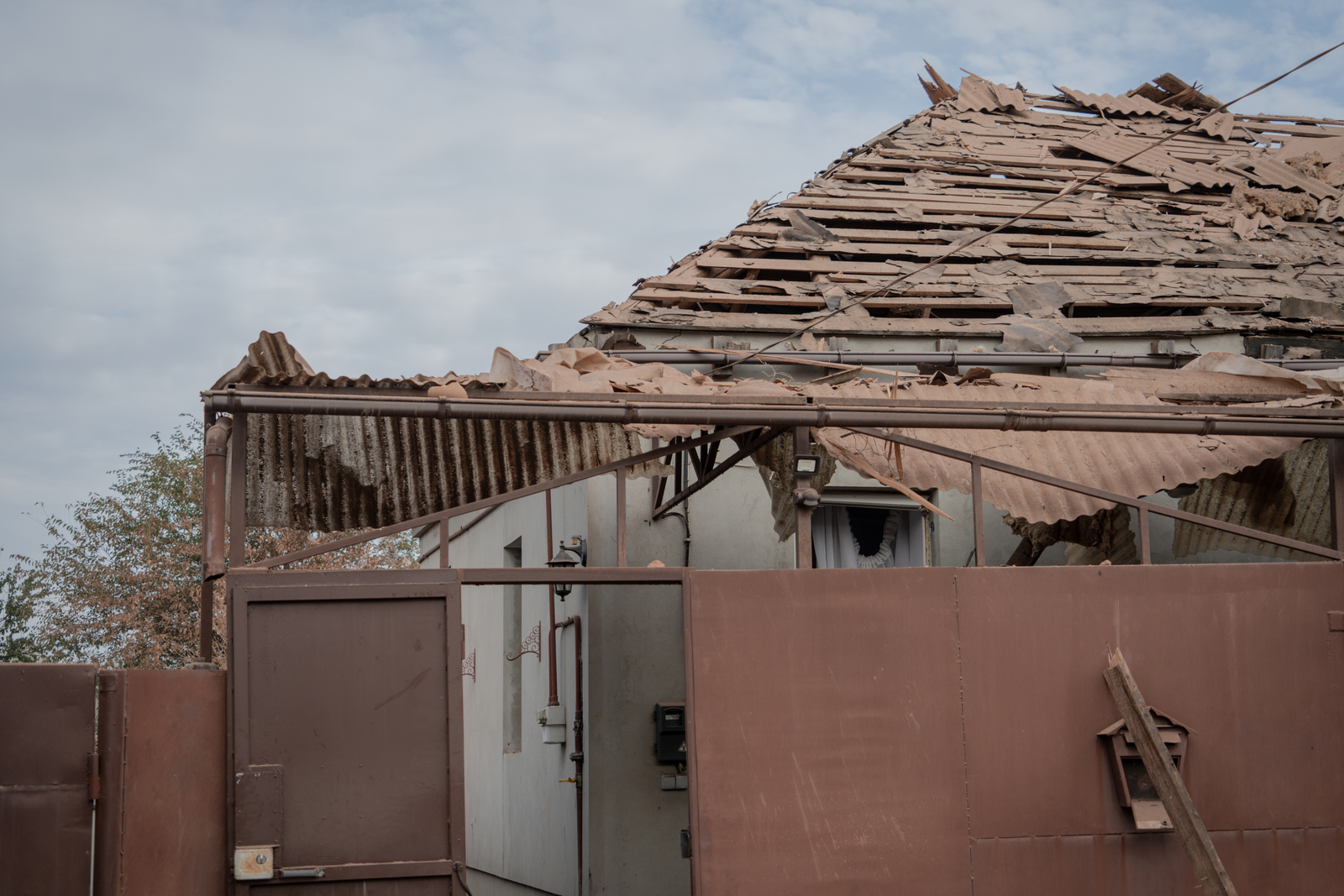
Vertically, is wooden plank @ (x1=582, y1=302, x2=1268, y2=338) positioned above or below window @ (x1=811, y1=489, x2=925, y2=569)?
above

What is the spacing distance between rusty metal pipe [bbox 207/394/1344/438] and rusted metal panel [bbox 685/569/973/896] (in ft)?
3.21

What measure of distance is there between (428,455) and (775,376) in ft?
11.9

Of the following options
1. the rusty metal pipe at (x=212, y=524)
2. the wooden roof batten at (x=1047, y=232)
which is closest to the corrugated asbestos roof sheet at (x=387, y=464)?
the rusty metal pipe at (x=212, y=524)

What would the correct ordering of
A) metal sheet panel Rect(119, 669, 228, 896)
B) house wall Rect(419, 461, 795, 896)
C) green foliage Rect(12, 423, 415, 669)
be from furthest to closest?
green foliage Rect(12, 423, 415, 669), house wall Rect(419, 461, 795, 896), metal sheet panel Rect(119, 669, 228, 896)

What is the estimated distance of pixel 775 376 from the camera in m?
10.6

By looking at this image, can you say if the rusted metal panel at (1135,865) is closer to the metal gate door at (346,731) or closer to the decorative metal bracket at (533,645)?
the metal gate door at (346,731)

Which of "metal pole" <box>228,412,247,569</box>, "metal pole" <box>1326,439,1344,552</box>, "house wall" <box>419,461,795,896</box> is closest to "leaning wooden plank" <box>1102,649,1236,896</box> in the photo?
"metal pole" <box>1326,439,1344,552</box>

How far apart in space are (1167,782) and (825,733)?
6.56 feet

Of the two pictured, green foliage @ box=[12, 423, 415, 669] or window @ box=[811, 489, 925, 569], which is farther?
green foliage @ box=[12, 423, 415, 669]

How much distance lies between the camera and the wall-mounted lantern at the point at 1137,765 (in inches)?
279

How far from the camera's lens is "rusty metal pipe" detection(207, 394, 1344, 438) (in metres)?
6.83

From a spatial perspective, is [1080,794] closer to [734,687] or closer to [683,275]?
[734,687]

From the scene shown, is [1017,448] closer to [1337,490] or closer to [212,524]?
[1337,490]

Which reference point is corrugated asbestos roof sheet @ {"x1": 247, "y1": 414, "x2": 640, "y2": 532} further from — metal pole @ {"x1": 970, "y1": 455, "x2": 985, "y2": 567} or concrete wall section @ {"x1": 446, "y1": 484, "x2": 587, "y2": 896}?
metal pole @ {"x1": 970, "y1": 455, "x2": 985, "y2": 567}
